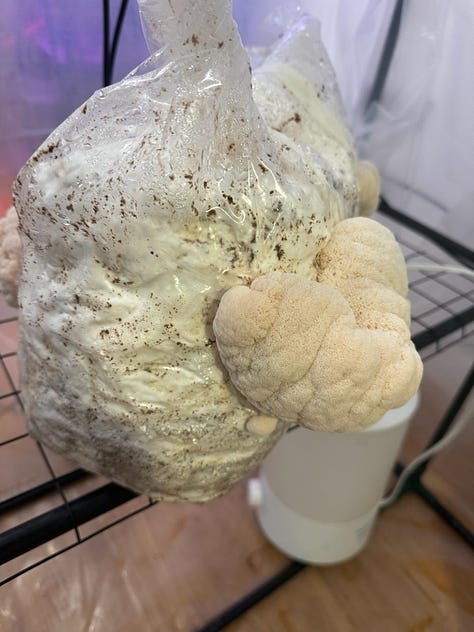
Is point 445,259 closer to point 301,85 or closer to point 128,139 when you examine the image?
point 301,85

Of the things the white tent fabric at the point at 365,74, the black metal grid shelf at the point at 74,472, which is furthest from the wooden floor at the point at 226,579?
the white tent fabric at the point at 365,74

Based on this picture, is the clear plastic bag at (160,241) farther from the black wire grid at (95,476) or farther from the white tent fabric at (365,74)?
the white tent fabric at (365,74)

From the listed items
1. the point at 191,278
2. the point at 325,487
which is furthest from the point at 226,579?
the point at 191,278

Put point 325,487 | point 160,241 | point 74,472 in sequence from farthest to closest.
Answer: point 325,487
point 74,472
point 160,241

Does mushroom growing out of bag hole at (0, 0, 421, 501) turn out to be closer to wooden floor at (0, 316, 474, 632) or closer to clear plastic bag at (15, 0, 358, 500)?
clear plastic bag at (15, 0, 358, 500)

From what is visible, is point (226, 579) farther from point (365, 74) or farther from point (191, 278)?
point (365, 74)

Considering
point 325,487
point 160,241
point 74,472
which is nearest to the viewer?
point 160,241

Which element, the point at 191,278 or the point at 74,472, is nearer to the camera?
the point at 191,278

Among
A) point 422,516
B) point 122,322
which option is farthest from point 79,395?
point 422,516
